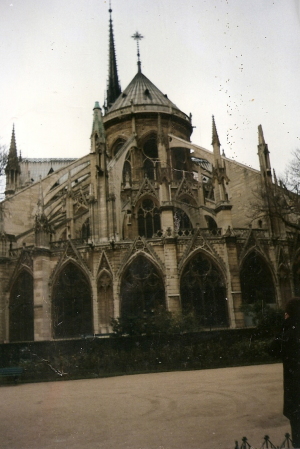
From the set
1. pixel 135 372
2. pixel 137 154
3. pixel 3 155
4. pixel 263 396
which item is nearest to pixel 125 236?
pixel 137 154

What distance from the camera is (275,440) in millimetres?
5641

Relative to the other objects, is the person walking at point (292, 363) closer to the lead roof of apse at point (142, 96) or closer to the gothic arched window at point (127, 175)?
the gothic arched window at point (127, 175)

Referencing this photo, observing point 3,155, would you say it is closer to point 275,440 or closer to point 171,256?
point 171,256

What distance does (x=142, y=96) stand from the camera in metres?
32.1

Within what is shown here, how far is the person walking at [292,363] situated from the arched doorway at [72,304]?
1593 cm

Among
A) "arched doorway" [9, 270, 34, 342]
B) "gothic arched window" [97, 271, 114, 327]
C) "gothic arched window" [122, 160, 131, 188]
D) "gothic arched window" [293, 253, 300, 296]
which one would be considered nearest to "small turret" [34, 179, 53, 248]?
"arched doorway" [9, 270, 34, 342]

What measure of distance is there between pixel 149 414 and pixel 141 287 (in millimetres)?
12923

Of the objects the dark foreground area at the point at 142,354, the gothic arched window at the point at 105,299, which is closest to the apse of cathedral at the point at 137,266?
the gothic arched window at the point at 105,299

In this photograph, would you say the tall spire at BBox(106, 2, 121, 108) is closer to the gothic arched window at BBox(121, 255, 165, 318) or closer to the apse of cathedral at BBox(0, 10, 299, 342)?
the apse of cathedral at BBox(0, 10, 299, 342)

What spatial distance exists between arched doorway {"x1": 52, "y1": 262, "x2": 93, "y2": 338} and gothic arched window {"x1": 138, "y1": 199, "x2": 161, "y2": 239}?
6290mm

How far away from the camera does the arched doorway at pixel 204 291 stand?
20094mm

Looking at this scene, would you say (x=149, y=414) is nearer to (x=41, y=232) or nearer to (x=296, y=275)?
(x=41, y=232)

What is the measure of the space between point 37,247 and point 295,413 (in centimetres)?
1748

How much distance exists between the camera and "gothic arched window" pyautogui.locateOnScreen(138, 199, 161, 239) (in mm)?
25991
